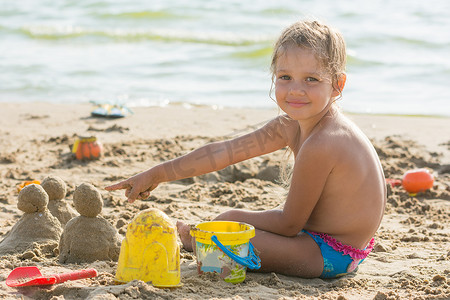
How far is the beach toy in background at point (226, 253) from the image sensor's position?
2670 millimetres

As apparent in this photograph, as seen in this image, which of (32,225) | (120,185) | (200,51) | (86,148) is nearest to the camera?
(120,185)

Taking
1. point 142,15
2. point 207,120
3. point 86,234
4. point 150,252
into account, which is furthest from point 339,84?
point 142,15

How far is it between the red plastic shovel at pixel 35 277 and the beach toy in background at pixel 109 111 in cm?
425

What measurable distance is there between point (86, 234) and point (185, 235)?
555mm

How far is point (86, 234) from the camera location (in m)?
2.90

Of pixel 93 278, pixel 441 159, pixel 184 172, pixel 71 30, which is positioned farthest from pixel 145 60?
pixel 93 278

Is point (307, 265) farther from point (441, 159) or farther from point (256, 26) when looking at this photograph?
point (256, 26)

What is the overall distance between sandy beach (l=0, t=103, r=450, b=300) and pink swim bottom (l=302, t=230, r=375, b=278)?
0.05 metres

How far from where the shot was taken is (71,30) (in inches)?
554

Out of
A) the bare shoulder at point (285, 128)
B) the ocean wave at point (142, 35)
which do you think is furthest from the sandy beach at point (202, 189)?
the ocean wave at point (142, 35)

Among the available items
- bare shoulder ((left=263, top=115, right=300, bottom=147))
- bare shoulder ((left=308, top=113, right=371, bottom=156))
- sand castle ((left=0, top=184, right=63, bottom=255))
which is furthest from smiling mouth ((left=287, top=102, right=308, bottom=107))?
sand castle ((left=0, top=184, right=63, bottom=255))

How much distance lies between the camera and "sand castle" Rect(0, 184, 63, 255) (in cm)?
305

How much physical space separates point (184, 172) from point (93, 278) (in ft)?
2.78

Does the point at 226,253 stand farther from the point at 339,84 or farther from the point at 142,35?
the point at 142,35
